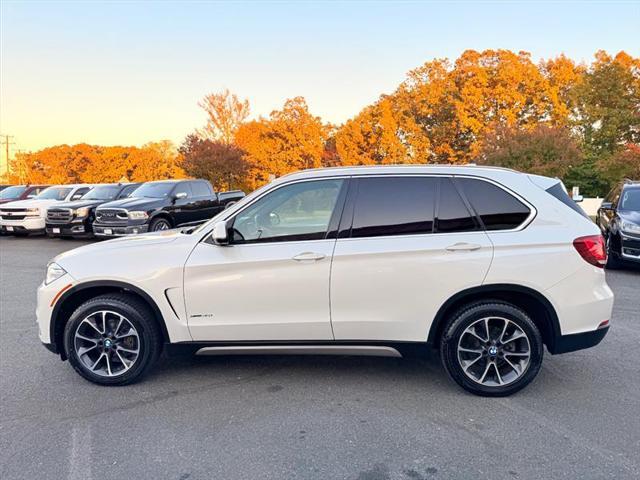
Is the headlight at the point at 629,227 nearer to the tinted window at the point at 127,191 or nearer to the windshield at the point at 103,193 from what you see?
the tinted window at the point at 127,191

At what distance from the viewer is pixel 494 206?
376 cm

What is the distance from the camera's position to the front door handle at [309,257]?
369 cm

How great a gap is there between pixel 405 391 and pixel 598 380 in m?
1.71

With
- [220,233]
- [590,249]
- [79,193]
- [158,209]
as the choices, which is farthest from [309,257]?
[79,193]

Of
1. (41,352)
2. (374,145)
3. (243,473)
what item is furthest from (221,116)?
(243,473)

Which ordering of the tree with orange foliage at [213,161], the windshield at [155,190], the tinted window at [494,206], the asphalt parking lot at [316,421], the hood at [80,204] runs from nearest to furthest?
the asphalt parking lot at [316,421], the tinted window at [494,206], the windshield at [155,190], the hood at [80,204], the tree with orange foliage at [213,161]

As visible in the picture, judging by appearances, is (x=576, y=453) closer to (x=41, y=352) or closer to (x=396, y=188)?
(x=396, y=188)

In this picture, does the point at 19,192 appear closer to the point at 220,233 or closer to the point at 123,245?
the point at 123,245

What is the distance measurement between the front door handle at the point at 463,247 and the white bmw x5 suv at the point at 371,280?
0.01 metres

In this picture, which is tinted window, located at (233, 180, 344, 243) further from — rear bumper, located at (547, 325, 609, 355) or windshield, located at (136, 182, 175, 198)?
windshield, located at (136, 182, 175, 198)

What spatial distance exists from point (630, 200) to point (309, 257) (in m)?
8.09

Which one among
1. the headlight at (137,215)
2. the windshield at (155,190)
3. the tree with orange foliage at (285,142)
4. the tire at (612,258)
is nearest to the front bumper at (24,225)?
the windshield at (155,190)

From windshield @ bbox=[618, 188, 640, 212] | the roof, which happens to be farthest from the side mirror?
windshield @ bbox=[618, 188, 640, 212]

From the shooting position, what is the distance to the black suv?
8352mm
